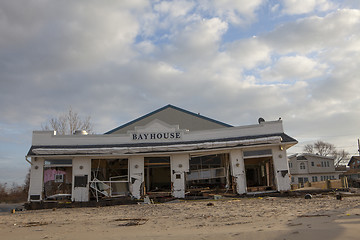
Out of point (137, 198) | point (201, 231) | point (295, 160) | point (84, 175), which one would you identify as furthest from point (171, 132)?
point (295, 160)

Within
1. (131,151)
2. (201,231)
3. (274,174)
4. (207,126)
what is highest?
(207,126)

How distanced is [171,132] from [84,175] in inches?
261

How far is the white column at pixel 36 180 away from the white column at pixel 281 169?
1535 cm

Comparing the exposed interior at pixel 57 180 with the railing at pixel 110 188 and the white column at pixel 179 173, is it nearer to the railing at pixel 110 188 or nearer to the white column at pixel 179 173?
the railing at pixel 110 188

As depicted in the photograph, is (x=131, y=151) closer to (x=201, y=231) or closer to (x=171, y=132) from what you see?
(x=171, y=132)

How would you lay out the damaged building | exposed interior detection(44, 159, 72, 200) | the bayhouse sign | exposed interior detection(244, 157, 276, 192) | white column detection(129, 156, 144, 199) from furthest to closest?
the bayhouse sign
exposed interior detection(244, 157, 276, 192)
white column detection(129, 156, 144, 199)
exposed interior detection(44, 159, 72, 200)
the damaged building

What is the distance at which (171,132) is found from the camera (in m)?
23.5

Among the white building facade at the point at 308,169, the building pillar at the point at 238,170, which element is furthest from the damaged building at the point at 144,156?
the white building facade at the point at 308,169

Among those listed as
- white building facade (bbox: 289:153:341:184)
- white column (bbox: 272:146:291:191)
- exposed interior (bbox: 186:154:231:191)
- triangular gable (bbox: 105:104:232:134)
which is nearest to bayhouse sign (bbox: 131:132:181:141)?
exposed interior (bbox: 186:154:231:191)

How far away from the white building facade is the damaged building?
1206 inches

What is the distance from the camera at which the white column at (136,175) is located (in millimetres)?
22031

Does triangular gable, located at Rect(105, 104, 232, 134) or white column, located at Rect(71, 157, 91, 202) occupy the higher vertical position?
triangular gable, located at Rect(105, 104, 232, 134)

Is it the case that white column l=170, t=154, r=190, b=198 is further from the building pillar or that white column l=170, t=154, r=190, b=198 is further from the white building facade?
the white building facade

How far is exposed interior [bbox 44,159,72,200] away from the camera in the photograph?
2188 cm
